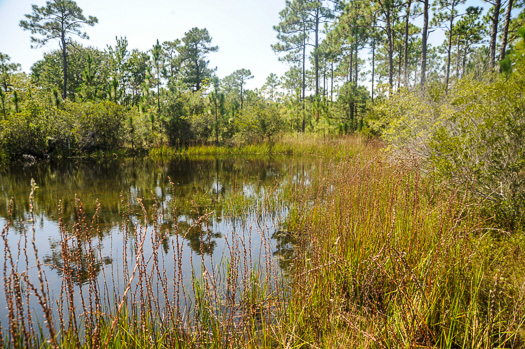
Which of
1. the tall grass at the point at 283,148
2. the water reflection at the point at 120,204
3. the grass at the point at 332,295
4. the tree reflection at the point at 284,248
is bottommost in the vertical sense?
the tree reflection at the point at 284,248

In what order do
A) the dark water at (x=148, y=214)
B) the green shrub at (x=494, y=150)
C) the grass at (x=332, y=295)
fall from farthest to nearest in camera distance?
the dark water at (x=148, y=214), the green shrub at (x=494, y=150), the grass at (x=332, y=295)

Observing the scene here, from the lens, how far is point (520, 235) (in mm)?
3143

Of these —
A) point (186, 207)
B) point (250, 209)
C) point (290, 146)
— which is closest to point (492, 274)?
point (250, 209)

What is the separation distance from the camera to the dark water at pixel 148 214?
3968mm

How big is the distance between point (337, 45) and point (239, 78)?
29.5 metres

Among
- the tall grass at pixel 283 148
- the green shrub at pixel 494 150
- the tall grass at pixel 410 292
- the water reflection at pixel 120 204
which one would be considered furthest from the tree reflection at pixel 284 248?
the tall grass at pixel 283 148

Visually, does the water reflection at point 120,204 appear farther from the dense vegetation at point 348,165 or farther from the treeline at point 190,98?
the treeline at point 190,98

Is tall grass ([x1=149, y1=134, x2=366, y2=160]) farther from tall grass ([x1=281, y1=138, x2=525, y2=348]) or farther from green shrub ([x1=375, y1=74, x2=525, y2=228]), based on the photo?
tall grass ([x1=281, y1=138, x2=525, y2=348])

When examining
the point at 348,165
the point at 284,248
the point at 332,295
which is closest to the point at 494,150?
the point at 348,165

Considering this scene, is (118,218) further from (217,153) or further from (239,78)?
(239,78)

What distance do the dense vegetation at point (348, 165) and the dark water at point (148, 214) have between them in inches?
17.1

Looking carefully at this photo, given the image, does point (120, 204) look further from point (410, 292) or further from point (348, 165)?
point (410, 292)

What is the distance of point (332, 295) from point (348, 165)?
3050mm

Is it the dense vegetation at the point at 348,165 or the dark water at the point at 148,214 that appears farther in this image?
the dark water at the point at 148,214
